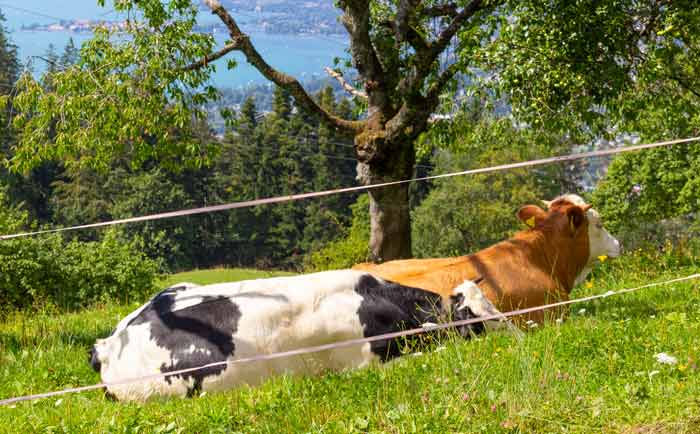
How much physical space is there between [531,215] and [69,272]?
13159 mm

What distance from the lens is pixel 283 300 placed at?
621cm

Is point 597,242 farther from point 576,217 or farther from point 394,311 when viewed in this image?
point 394,311

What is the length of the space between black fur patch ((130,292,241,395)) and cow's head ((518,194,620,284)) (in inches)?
177

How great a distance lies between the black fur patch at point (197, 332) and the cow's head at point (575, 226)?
4490 mm

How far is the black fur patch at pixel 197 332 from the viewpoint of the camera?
19.3ft

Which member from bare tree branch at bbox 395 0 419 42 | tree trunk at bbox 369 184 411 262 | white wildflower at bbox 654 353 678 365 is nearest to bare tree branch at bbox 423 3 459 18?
bare tree branch at bbox 395 0 419 42

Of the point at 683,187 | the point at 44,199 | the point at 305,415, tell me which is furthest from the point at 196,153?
the point at 44,199

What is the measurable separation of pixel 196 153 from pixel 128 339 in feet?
28.9

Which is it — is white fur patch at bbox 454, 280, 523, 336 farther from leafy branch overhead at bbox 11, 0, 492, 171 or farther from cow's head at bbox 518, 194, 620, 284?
leafy branch overhead at bbox 11, 0, 492, 171

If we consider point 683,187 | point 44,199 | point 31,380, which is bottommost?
point 44,199

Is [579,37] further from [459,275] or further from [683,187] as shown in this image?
[683,187]

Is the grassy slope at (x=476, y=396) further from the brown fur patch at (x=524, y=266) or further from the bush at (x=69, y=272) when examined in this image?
the bush at (x=69, y=272)

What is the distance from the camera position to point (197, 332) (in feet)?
19.7

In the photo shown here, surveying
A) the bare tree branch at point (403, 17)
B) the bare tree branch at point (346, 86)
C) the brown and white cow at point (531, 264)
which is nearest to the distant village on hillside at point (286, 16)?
the bare tree branch at point (346, 86)
